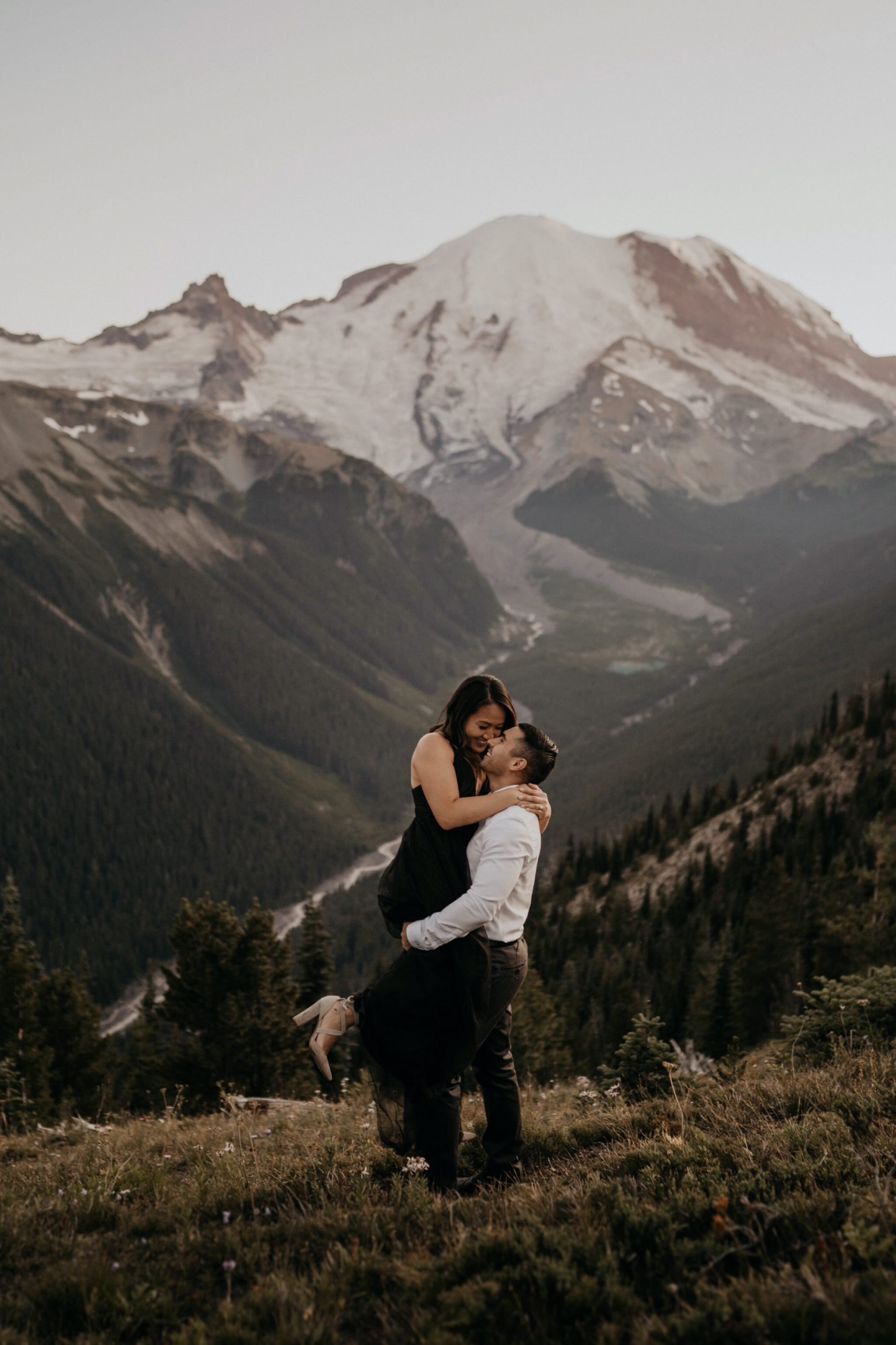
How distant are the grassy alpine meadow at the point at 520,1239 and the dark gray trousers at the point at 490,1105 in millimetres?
332

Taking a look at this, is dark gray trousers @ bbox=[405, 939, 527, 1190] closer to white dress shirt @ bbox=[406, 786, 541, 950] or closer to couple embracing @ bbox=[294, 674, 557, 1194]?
couple embracing @ bbox=[294, 674, 557, 1194]

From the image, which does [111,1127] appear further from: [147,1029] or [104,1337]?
[147,1029]

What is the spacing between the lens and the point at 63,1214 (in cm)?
721

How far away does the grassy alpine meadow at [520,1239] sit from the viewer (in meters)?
5.00

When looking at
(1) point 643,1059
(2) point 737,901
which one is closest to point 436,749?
(1) point 643,1059

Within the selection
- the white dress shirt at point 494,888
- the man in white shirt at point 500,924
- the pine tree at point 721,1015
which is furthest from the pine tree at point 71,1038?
the white dress shirt at point 494,888

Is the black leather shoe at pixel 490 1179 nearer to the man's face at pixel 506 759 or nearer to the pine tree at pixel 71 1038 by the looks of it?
the man's face at pixel 506 759

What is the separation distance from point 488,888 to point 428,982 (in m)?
1.06

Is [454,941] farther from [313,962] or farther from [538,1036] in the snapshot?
[313,962]

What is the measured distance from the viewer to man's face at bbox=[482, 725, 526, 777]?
7613mm

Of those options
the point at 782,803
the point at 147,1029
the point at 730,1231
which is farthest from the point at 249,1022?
the point at 782,803

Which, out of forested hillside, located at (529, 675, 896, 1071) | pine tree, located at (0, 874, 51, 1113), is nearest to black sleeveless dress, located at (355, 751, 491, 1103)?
forested hillside, located at (529, 675, 896, 1071)

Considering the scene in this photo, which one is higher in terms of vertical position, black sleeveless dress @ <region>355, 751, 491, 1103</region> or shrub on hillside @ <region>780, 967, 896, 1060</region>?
black sleeveless dress @ <region>355, 751, 491, 1103</region>

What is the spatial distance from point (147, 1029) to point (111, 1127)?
37.8m
